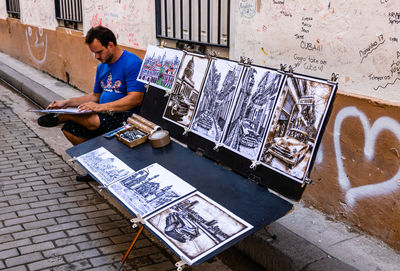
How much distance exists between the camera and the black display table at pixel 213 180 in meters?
2.69

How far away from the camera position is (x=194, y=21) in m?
5.59

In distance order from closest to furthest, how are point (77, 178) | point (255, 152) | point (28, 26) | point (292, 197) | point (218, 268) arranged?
1. point (292, 197)
2. point (255, 152)
3. point (218, 268)
4. point (77, 178)
5. point (28, 26)

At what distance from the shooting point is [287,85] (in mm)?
2787

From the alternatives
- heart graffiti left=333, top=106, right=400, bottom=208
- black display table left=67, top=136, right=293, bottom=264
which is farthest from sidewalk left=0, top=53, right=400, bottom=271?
black display table left=67, top=136, right=293, bottom=264

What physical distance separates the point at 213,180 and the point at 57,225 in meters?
1.62

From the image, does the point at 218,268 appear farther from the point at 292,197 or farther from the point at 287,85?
the point at 287,85

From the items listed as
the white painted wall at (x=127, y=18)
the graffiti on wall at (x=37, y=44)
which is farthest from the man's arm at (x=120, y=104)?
the graffiti on wall at (x=37, y=44)

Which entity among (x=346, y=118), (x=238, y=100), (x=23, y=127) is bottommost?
(x=23, y=127)

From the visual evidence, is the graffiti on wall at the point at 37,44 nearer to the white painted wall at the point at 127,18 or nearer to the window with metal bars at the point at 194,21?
the white painted wall at the point at 127,18

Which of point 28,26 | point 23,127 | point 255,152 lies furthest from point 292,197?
point 28,26

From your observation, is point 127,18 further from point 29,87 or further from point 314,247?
point 314,247

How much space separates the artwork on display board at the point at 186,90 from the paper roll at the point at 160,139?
0.14 meters

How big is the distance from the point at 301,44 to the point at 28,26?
29.9ft

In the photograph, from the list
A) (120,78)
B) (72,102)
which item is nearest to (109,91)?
(120,78)
